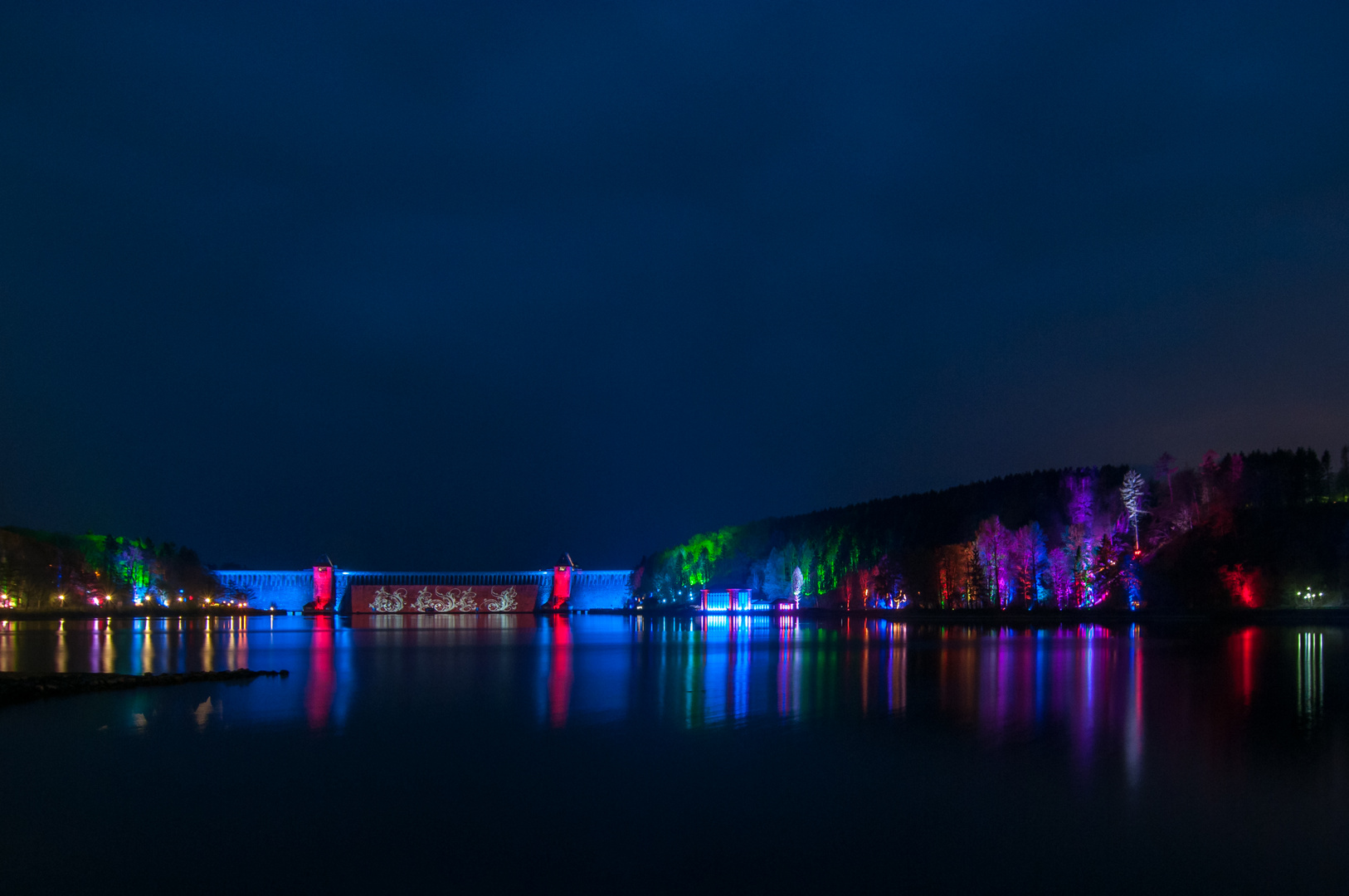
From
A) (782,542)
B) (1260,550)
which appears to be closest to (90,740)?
(1260,550)

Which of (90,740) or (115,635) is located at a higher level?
(90,740)

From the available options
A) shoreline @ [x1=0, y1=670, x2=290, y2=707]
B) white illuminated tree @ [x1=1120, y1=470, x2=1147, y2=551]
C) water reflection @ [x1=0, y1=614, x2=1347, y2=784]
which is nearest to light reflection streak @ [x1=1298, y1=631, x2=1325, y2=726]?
water reflection @ [x1=0, y1=614, x2=1347, y2=784]

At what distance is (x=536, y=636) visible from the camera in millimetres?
43875

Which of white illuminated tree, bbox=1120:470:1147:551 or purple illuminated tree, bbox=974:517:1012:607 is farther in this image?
purple illuminated tree, bbox=974:517:1012:607

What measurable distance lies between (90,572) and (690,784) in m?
Answer: 85.2

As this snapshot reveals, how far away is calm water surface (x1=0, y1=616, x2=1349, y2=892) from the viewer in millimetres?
7527

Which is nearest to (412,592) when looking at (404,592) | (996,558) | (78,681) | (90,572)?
(404,592)

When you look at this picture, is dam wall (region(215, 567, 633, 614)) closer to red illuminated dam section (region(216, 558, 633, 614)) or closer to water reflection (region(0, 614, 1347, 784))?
red illuminated dam section (region(216, 558, 633, 614))

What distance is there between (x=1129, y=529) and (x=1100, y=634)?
25.4 meters

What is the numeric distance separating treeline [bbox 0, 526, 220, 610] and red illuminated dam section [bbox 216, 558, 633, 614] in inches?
561

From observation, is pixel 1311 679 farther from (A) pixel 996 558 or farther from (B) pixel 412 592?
(B) pixel 412 592

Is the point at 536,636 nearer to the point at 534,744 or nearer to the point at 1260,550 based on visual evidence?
the point at 534,744

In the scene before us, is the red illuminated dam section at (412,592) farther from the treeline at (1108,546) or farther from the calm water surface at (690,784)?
the calm water surface at (690,784)

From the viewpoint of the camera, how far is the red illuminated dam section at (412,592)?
11400cm
